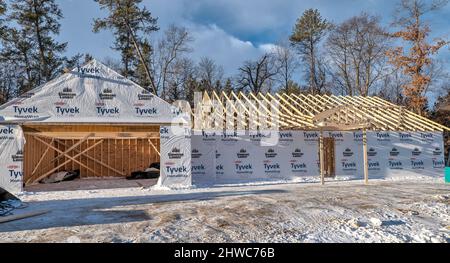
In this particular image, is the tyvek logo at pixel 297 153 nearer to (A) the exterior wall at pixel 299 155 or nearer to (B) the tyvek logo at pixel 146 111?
(A) the exterior wall at pixel 299 155

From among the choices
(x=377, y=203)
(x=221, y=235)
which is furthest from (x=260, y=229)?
(x=377, y=203)

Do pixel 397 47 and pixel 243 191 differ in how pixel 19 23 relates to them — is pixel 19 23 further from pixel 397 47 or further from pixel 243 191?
pixel 397 47

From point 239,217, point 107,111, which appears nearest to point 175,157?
point 107,111

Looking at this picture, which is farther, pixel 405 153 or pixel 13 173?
pixel 405 153

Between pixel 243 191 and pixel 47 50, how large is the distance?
18693 millimetres

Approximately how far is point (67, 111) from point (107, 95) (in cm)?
126

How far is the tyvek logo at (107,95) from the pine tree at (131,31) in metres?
14.2

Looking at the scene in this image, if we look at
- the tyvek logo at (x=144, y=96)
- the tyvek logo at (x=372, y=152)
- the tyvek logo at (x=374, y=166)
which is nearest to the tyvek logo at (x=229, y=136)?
the tyvek logo at (x=144, y=96)

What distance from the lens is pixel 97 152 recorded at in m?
16.7

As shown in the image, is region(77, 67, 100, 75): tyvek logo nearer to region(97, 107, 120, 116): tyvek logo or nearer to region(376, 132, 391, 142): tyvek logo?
region(97, 107, 120, 116): tyvek logo

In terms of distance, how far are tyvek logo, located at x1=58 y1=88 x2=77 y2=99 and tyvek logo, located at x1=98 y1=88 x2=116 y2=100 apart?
2.54 ft

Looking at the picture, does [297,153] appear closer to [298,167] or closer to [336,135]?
[298,167]

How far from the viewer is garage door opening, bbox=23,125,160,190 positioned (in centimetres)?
1431

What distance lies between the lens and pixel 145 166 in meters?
17.3
